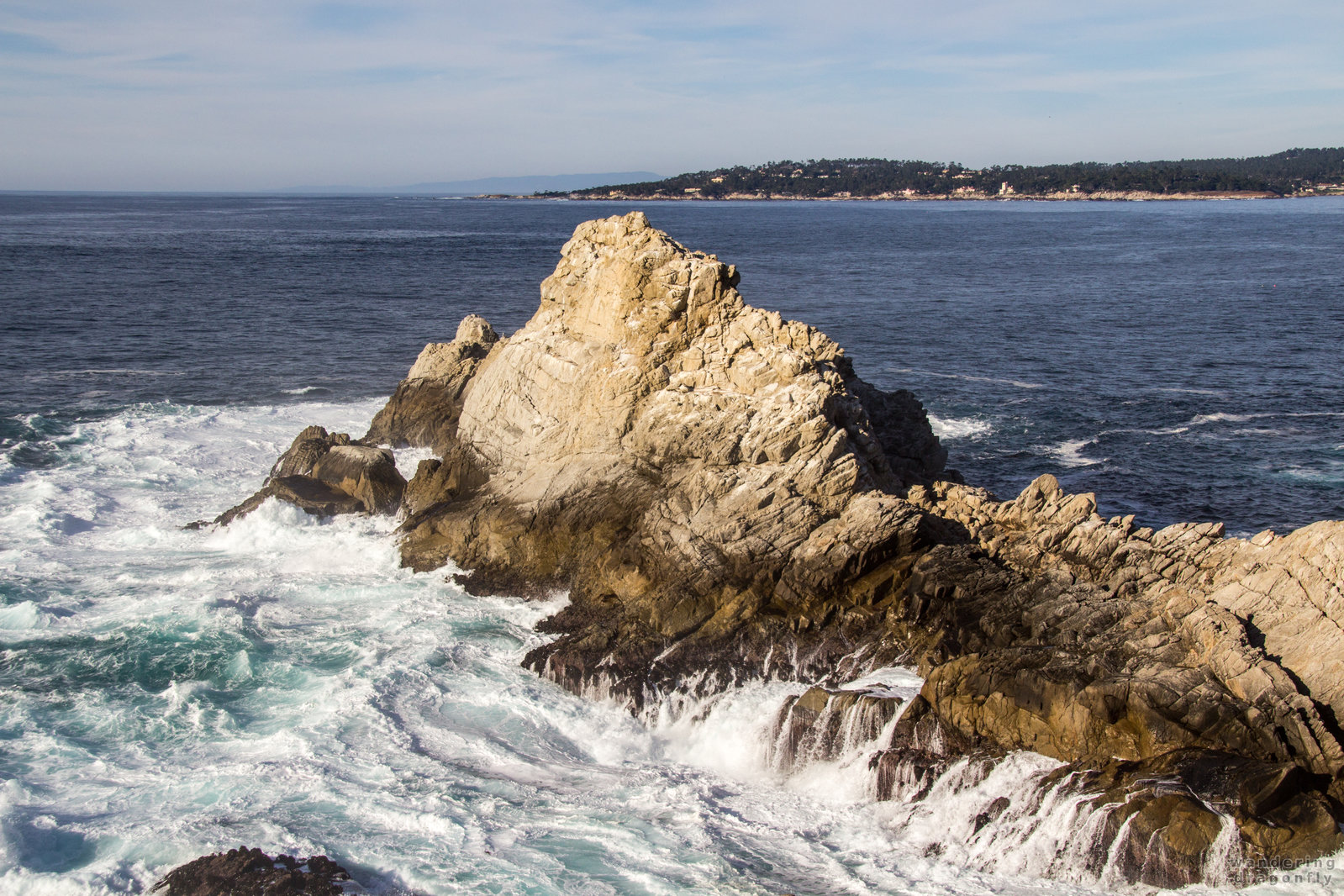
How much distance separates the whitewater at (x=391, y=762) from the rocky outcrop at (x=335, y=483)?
1868mm

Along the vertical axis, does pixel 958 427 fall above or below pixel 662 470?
below

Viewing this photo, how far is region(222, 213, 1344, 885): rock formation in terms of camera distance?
13.7m

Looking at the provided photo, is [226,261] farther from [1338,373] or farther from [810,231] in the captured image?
[1338,373]

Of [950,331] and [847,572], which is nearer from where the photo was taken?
[847,572]

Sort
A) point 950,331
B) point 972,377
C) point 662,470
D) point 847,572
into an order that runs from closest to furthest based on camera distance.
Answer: point 847,572, point 662,470, point 972,377, point 950,331

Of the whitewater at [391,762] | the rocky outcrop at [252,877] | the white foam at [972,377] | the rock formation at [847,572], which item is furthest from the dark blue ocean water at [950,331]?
the rocky outcrop at [252,877]

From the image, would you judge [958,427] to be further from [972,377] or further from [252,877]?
[252,877]

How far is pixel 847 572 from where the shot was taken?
1836 centimetres

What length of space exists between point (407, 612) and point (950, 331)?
3897cm

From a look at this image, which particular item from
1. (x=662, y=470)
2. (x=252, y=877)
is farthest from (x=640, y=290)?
(x=252, y=877)

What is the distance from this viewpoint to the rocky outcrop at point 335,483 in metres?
25.8

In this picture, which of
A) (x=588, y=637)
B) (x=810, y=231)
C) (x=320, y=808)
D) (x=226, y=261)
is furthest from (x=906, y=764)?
(x=810, y=231)

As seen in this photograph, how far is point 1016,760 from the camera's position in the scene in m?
14.5

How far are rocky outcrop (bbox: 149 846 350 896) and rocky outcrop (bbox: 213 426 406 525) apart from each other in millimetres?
13728
